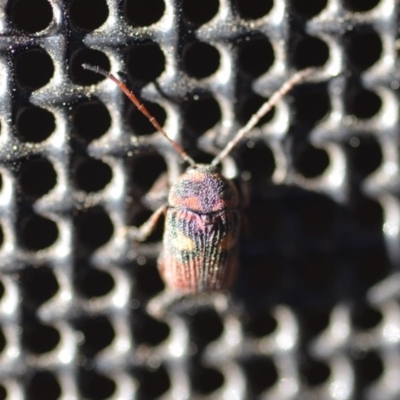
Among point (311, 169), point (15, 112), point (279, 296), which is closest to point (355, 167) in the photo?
point (311, 169)

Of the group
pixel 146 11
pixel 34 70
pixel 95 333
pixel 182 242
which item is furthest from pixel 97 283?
pixel 146 11

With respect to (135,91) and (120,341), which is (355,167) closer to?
(135,91)

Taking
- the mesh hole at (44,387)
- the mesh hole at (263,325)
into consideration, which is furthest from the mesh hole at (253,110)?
the mesh hole at (44,387)

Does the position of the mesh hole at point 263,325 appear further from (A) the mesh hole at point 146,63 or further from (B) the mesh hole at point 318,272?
(A) the mesh hole at point 146,63

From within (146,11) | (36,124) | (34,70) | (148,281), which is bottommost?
(148,281)

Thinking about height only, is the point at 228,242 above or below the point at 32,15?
below

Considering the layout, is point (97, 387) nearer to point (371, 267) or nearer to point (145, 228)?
point (145, 228)
